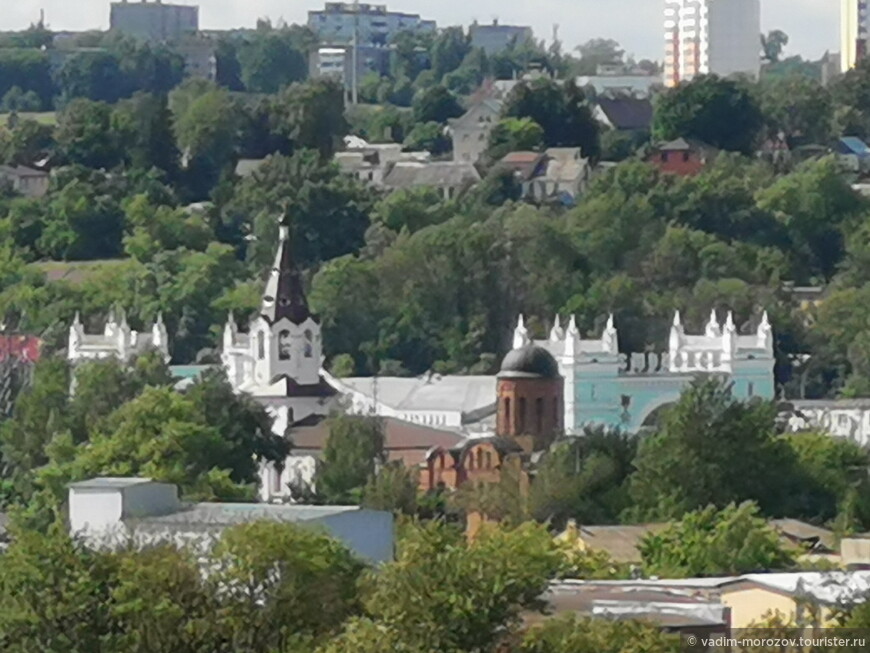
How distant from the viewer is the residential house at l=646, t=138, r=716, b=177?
9525 cm

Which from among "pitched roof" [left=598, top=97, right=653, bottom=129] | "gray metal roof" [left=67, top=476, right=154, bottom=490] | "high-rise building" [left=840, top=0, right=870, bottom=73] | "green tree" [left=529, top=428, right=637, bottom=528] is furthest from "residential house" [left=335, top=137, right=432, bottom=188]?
"gray metal roof" [left=67, top=476, right=154, bottom=490]

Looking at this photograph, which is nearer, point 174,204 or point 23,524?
point 23,524

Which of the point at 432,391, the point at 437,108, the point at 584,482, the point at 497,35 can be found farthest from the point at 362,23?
the point at 584,482

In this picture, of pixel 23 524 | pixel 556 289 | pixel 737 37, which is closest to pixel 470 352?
pixel 556 289

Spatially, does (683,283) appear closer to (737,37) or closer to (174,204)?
(174,204)

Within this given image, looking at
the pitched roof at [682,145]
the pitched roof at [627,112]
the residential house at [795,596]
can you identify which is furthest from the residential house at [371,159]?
the residential house at [795,596]

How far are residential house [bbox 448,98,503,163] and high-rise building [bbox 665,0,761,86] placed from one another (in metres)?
41.9

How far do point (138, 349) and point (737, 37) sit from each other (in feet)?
250

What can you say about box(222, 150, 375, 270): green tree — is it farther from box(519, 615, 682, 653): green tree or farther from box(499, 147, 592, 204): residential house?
box(519, 615, 682, 653): green tree

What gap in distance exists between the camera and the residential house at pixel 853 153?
99000mm

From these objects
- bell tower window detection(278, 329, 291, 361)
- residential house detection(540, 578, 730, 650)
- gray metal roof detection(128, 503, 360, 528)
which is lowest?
residential house detection(540, 578, 730, 650)

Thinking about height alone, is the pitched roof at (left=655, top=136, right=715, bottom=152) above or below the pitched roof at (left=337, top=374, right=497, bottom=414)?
above

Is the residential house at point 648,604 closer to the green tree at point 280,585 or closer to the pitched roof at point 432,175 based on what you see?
the green tree at point 280,585

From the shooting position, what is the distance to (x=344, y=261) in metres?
84.6
